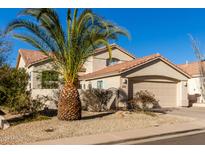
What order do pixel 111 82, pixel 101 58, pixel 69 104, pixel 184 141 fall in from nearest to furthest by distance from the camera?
pixel 184 141 < pixel 69 104 < pixel 111 82 < pixel 101 58

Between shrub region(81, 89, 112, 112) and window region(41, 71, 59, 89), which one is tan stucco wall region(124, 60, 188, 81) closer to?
shrub region(81, 89, 112, 112)

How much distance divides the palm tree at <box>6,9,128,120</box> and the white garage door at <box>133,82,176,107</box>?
871 centimetres

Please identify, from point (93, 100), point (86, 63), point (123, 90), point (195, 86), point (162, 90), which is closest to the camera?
point (93, 100)

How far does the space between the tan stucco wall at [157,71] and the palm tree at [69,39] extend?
7.67 metres

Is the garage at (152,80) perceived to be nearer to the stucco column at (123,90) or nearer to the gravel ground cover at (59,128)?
the stucco column at (123,90)

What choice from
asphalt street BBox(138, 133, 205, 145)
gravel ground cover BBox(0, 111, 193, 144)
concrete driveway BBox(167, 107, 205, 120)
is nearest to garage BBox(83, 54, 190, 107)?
concrete driveway BBox(167, 107, 205, 120)

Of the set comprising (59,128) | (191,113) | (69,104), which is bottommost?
(59,128)

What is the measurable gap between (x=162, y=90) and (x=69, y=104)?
37.0ft

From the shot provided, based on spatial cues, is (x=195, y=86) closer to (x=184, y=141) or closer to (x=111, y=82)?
(x=111, y=82)

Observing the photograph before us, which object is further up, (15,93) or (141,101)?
(15,93)

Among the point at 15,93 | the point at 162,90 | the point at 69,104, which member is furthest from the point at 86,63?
the point at 69,104

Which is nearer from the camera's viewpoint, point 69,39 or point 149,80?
point 69,39

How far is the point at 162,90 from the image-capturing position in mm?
21250
